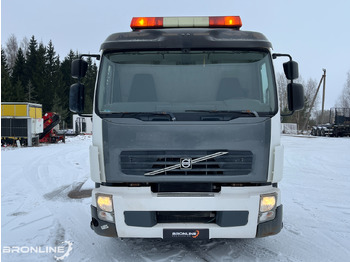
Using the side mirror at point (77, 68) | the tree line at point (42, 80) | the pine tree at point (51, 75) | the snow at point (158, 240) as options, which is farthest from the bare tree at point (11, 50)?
the side mirror at point (77, 68)

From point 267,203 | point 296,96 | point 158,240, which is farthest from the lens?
point 158,240

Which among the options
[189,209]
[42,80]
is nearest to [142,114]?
[189,209]

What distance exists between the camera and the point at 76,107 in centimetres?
402

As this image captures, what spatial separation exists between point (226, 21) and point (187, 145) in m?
2.02

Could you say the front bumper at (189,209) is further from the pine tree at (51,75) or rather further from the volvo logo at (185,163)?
the pine tree at (51,75)

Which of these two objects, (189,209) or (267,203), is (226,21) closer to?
(267,203)

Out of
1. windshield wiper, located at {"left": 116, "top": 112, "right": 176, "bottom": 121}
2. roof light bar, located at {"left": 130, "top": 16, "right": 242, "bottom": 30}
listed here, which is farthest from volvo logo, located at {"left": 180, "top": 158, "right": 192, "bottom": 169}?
roof light bar, located at {"left": 130, "top": 16, "right": 242, "bottom": 30}

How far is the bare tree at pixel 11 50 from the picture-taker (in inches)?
2364

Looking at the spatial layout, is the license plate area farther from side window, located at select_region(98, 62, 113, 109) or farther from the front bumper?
side window, located at select_region(98, 62, 113, 109)

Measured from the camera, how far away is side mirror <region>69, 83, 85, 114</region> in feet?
13.1

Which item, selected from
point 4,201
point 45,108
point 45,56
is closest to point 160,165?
point 4,201

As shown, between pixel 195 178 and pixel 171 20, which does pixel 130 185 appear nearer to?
pixel 195 178

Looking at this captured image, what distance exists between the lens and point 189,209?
3.30 meters

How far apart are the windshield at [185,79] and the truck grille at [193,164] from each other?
631 mm
